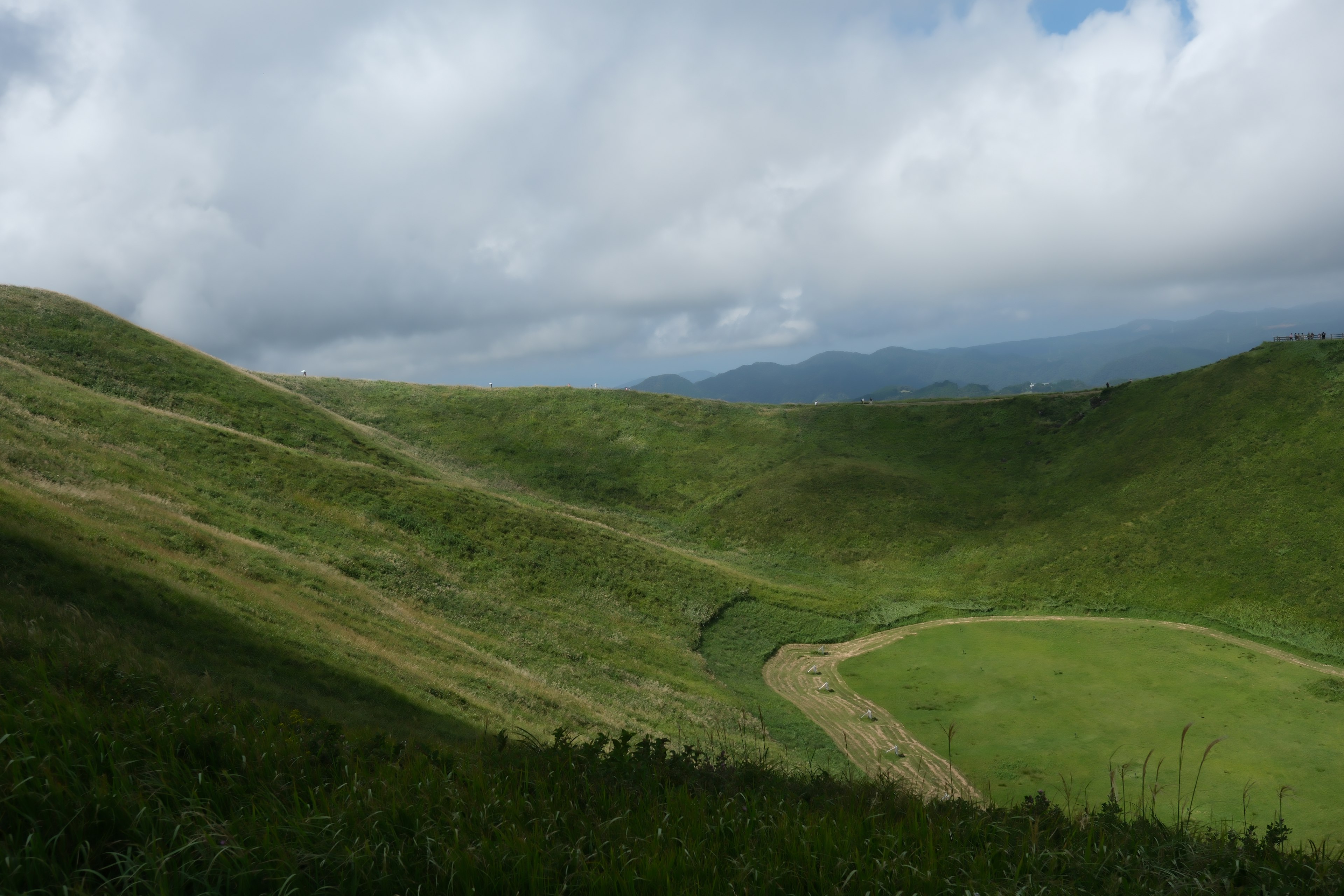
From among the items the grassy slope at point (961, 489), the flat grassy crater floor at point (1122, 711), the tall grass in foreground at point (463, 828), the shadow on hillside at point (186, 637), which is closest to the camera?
the tall grass in foreground at point (463, 828)

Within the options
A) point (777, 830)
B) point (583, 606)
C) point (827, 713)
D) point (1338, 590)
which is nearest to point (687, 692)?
point (827, 713)

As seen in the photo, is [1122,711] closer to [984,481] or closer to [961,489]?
[961,489]

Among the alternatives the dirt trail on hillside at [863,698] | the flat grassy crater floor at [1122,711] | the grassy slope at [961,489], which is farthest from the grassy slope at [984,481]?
the flat grassy crater floor at [1122,711]

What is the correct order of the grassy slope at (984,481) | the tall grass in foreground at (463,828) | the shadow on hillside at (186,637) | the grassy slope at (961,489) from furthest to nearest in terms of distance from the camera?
the grassy slope at (984,481) < the grassy slope at (961,489) < the shadow on hillside at (186,637) < the tall grass in foreground at (463,828)

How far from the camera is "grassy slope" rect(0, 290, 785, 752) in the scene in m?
16.2

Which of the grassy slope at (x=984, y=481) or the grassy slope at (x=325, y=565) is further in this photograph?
the grassy slope at (x=984, y=481)

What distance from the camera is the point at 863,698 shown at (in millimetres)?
34094

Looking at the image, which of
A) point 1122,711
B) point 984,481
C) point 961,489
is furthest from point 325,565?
point 984,481

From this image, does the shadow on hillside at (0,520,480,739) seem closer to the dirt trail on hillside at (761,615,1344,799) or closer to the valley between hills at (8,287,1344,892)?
the valley between hills at (8,287,1344,892)

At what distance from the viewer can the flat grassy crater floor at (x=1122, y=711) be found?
23.0m

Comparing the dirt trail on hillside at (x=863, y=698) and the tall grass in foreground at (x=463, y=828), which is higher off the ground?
the tall grass in foreground at (x=463, y=828)

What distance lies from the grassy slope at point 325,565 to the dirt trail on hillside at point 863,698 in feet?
18.4

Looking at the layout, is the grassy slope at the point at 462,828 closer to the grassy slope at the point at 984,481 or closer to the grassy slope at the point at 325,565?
the grassy slope at the point at 325,565

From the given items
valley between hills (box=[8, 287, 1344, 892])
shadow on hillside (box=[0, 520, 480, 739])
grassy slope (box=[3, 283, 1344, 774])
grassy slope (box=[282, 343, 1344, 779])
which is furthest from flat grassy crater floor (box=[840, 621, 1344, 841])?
shadow on hillside (box=[0, 520, 480, 739])
